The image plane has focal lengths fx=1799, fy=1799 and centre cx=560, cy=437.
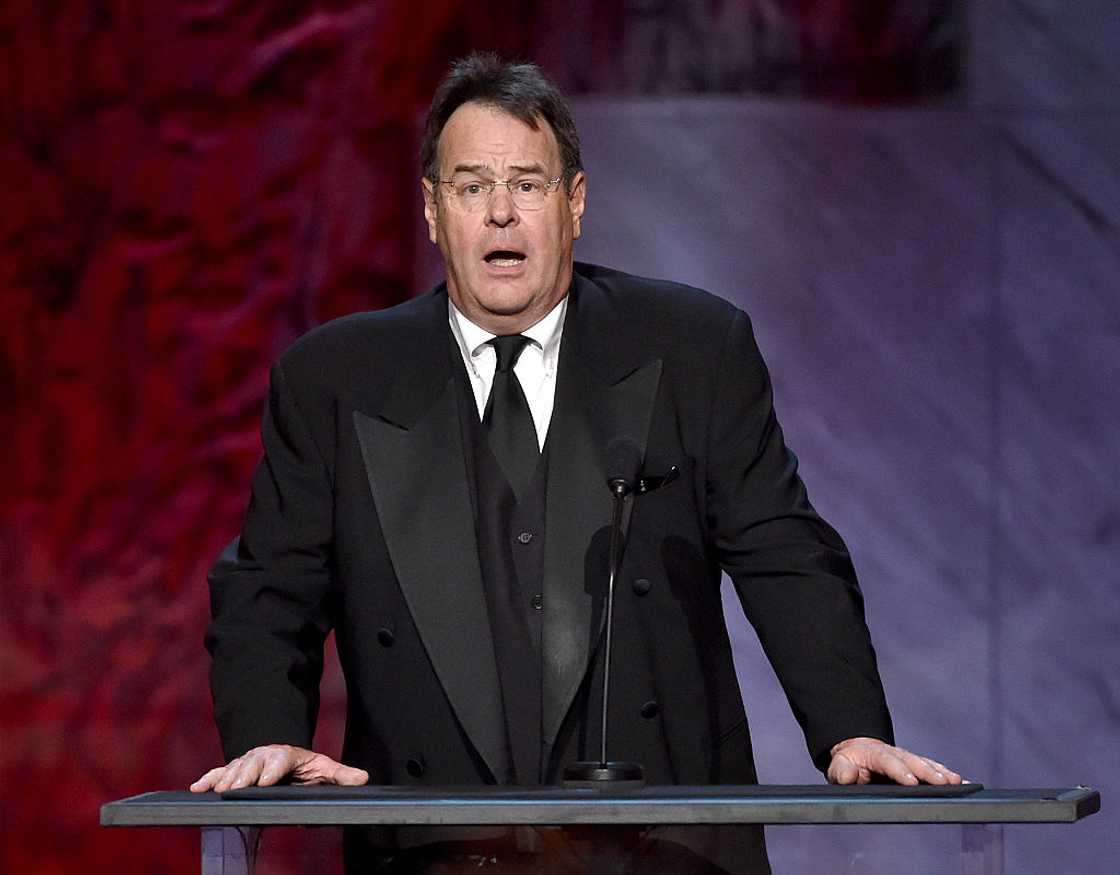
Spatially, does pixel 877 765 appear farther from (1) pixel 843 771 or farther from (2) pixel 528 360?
(2) pixel 528 360

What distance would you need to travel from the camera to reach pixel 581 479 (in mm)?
2201

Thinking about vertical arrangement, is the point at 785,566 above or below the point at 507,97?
below

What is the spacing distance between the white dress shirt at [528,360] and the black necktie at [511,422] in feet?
0.05

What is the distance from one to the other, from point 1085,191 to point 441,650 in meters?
2.19

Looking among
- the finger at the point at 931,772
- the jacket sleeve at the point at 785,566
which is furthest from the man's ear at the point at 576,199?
the finger at the point at 931,772

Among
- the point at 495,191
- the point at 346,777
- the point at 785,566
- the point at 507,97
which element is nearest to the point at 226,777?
the point at 346,777

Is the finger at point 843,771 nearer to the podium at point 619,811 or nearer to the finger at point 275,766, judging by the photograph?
the podium at point 619,811

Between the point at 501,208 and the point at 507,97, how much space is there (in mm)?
146

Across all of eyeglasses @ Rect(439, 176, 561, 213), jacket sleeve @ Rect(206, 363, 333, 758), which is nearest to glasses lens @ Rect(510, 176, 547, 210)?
eyeglasses @ Rect(439, 176, 561, 213)

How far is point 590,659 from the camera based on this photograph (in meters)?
2.10

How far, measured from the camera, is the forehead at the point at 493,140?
2.30 meters

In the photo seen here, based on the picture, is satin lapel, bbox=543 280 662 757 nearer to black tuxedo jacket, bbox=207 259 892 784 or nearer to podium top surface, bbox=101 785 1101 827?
black tuxedo jacket, bbox=207 259 892 784

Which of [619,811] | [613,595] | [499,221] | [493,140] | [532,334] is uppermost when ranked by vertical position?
[493,140]

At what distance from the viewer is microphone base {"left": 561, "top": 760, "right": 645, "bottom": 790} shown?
1718 millimetres
